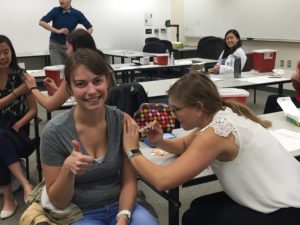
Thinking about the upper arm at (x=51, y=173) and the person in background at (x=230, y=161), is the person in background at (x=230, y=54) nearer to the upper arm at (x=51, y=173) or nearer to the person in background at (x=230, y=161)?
the person in background at (x=230, y=161)

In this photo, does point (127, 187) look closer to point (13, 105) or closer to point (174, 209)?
point (174, 209)

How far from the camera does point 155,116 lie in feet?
6.33

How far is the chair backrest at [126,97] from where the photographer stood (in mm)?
2588

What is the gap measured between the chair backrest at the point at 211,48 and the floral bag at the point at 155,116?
174 inches

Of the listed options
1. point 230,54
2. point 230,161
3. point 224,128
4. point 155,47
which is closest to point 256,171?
point 230,161

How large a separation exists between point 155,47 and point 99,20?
1.78 metres

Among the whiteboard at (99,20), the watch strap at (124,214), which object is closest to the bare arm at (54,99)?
the watch strap at (124,214)

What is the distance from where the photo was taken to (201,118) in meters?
1.51

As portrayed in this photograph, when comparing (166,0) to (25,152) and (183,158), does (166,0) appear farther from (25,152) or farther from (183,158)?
(183,158)

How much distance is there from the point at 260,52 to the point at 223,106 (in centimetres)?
285

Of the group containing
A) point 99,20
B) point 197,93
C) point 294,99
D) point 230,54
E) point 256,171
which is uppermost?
point 99,20

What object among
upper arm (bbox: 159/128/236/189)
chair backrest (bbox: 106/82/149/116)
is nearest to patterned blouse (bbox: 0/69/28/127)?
chair backrest (bbox: 106/82/149/116)

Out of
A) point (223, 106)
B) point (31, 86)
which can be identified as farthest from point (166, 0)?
point (223, 106)

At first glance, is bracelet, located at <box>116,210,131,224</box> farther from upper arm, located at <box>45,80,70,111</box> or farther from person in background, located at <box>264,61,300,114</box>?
person in background, located at <box>264,61,300,114</box>
